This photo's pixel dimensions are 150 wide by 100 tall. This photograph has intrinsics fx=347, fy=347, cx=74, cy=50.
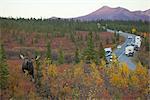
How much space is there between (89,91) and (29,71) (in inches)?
53.6

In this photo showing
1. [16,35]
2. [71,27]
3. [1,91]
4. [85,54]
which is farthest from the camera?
[71,27]

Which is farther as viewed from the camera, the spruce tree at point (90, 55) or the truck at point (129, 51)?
the truck at point (129, 51)

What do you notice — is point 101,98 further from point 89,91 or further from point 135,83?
point 135,83

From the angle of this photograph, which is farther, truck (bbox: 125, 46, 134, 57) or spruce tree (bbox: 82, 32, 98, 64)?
truck (bbox: 125, 46, 134, 57)

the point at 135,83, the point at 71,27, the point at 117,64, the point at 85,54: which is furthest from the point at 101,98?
the point at 71,27

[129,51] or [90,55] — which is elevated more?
[90,55]

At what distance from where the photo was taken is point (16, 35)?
18.7m

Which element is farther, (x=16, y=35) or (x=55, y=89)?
(x=16, y=35)

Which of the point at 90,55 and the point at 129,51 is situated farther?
the point at 129,51

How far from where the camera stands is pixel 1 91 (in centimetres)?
670

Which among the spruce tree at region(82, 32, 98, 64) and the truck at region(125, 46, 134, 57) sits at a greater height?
the spruce tree at region(82, 32, 98, 64)

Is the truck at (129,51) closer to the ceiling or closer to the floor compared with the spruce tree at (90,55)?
closer to the floor

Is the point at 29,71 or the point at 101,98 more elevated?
the point at 29,71

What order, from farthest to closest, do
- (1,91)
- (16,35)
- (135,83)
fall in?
(16,35)
(135,83)
(1,91)
